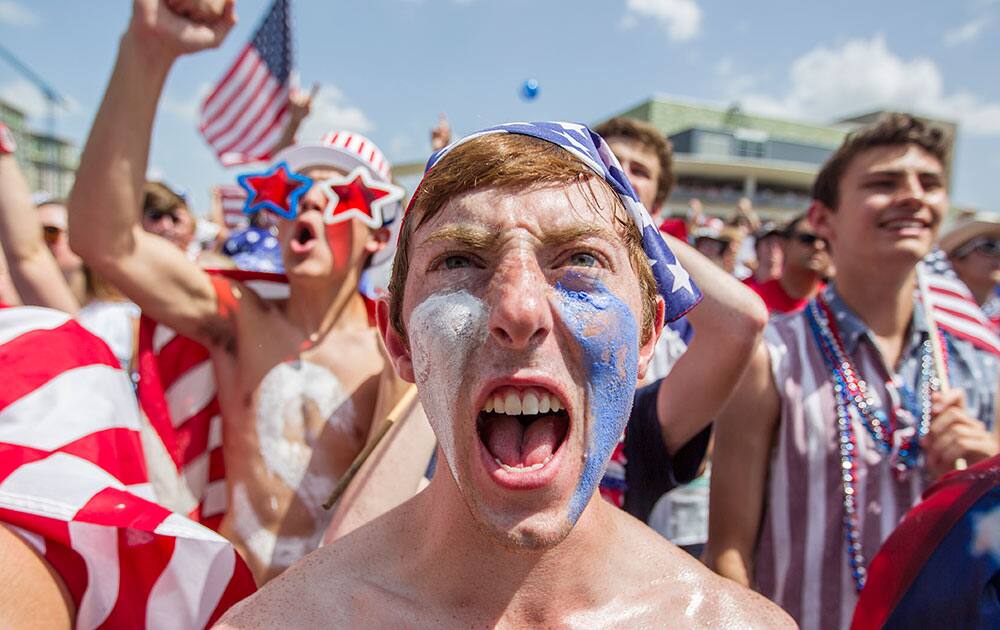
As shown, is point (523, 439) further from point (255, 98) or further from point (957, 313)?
point (255, 98)

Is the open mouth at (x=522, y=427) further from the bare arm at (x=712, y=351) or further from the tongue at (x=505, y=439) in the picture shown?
the bare arm at (x=712, y=351)

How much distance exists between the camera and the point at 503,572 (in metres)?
1.26

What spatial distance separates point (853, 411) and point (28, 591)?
227 cm

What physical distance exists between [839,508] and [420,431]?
54.6 inches

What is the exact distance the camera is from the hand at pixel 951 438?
1926 millimetres

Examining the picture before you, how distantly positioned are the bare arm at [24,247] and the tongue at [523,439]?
242cm

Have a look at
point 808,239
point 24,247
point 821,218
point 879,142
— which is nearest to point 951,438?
point 821,218

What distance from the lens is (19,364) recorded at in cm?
143

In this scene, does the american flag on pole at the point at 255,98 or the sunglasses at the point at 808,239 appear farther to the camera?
the american flag on pole at the point at 255,98

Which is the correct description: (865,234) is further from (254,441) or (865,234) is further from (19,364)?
(19,364)

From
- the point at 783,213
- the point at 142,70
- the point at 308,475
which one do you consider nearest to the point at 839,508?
Result: the point at 308,475

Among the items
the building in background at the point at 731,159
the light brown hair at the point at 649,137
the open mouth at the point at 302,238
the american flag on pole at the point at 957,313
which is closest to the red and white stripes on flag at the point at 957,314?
the american flag on pole at the point at 957,313

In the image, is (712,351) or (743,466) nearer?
(712,351)

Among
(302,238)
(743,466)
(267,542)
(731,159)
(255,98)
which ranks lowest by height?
→ (267,542)
